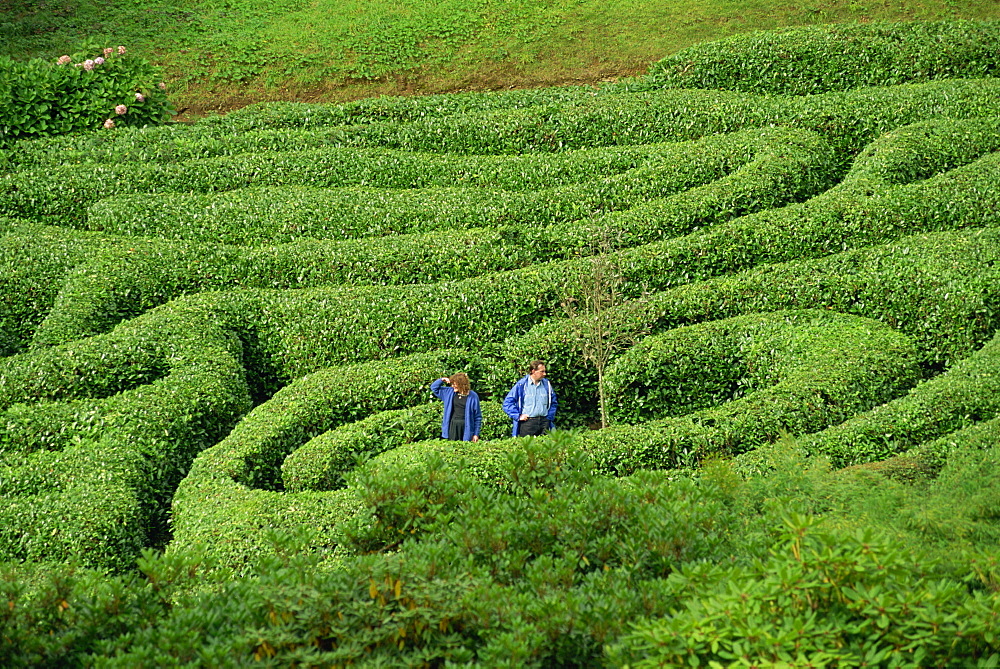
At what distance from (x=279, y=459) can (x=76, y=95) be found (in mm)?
13237

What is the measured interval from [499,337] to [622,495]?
8886mm

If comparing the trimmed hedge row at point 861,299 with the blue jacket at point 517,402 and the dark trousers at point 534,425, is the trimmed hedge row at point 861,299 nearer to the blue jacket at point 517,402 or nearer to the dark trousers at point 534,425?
the blue jacket at point 517,402

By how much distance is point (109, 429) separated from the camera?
14.0 meters

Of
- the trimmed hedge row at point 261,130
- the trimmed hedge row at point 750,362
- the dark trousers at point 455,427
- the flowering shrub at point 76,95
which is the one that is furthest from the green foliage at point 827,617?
the flowering shrub at point 76,95

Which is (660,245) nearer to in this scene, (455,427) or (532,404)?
(532,404)

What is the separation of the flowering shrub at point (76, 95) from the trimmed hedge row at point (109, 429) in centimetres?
850

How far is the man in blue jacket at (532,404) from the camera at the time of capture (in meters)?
13.6

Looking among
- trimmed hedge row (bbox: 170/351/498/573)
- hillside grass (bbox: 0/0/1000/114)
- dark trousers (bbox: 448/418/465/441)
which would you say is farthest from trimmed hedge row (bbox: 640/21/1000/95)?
dark trousers (bbox: 448/418/465/441)

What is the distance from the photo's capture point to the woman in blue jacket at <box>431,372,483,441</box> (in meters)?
13.5

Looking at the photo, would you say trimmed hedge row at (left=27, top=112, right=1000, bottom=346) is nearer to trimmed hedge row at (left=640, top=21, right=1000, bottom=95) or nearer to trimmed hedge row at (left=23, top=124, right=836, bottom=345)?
trimmed hedge row at (left=23, top=124, right=836, bottom=345)

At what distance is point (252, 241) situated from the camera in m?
18.8

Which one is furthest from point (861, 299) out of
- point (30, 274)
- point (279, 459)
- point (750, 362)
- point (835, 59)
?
point (30, 274)

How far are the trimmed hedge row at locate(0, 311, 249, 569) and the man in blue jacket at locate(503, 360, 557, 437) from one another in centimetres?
414

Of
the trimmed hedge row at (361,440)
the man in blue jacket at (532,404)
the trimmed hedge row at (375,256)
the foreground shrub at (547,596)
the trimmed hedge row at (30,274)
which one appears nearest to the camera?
the foreground shrub at (547,596)
